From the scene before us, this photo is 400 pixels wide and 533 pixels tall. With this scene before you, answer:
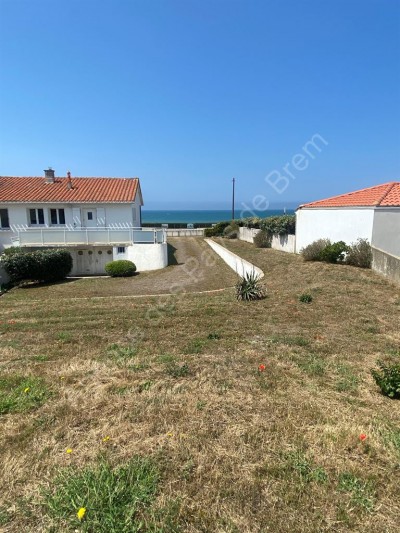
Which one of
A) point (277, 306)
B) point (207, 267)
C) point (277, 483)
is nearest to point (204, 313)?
point (277, 306)

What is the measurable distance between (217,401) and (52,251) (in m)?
15.8

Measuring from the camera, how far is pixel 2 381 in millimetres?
4668

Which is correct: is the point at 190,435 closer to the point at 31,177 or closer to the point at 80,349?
the point at 80,349

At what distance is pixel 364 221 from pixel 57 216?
2013 centimetres

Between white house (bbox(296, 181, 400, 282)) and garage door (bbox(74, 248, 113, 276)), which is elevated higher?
white house (bbox(296, 181, 400, 282))

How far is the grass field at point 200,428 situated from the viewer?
99.9 inches

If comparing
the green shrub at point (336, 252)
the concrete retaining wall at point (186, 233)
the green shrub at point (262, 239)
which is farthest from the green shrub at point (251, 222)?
the green shrub at point (336, 252)

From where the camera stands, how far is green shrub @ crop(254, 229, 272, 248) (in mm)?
25531

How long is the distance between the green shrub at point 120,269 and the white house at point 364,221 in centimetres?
1099

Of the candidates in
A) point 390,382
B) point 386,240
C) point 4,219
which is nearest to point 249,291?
point 390,382

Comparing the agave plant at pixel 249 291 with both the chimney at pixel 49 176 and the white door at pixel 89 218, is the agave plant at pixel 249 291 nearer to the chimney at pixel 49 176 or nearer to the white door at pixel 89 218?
the white door at pixel 89 218

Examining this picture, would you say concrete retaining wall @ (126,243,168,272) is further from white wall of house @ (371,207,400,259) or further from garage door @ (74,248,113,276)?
white wall of house @ (371,207,400,259)

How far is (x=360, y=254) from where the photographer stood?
1415cm

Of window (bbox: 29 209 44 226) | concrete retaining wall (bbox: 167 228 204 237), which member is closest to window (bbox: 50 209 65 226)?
window (bbox: 29 209 44 226)
